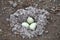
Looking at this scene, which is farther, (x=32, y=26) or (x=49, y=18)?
(x=49, y=18)

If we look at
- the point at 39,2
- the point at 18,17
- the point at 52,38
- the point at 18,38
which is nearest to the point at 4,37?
the point at 18,38

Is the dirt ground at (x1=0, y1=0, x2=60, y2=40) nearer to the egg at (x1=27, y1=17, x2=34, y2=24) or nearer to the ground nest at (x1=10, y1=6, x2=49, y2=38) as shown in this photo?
the ground nest at (x1=10, y1=6, x2=49, y2=38)

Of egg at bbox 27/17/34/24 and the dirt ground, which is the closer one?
the dirt ground

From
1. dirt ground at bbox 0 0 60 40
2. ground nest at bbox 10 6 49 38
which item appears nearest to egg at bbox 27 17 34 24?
ground nest at bbox 10 6 49 38

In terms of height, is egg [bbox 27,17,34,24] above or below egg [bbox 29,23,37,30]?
above

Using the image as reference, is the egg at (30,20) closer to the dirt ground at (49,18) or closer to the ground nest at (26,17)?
the ground nest at (26,17)

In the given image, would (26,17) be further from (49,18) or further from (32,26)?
(49,18)

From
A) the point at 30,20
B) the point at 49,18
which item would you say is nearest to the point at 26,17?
the point at 30,20
